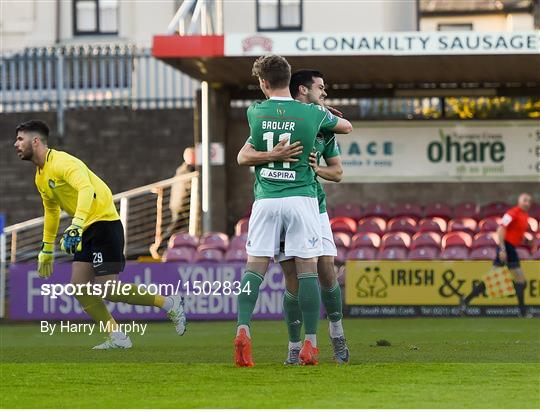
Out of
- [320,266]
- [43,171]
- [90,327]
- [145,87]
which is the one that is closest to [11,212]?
[145,87]

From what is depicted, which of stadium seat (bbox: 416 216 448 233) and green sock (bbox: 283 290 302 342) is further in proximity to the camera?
stadium seat (bbox: 416 216 448 233)

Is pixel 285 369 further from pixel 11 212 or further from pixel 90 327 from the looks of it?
pixel 11 212

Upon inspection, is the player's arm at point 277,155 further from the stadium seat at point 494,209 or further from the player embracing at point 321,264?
the stadium seat at point 494,209

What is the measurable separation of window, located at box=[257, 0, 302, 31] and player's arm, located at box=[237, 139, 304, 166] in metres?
23.8

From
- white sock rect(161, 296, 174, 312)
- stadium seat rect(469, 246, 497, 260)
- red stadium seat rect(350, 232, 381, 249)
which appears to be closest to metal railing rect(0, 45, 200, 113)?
red stadium seat rect(350, 232, 381, 249)

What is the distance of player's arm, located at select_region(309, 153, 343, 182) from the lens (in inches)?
369

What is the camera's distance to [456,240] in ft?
70.9

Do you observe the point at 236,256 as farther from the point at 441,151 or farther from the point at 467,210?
the point at 441,151

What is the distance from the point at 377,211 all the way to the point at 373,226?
39.2 inches

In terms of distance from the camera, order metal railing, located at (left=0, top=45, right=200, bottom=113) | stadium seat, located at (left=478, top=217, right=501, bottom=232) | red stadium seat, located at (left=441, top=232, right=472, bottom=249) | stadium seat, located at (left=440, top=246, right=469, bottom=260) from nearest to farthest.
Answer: stadium seat, located at (left=440, top=246, right=469, bottom=260)
red stadium seat, located at (left=441, top=232, right=472, bottom=249)
stadium seat, located at (left=478, top=217, right=501, bottom=232)
metal railing, located at (left=0, top=45, right=200, bottom=113)

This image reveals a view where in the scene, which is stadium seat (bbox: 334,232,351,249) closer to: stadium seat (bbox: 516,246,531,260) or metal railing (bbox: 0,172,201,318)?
stadium seat (bbox: 516,246,531,260)

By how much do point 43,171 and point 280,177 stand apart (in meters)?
2.99

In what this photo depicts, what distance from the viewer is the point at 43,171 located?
37.7 ft

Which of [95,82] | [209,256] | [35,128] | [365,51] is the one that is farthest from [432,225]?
[35,128]
